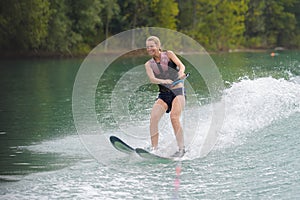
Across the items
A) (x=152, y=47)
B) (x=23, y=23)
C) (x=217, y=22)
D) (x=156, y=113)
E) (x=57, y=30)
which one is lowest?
(x=217, y=22)

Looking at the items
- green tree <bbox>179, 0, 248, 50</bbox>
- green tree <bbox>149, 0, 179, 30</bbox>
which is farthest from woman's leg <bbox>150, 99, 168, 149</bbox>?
green tree <bbox>179, 0, 248, 50</bbox>

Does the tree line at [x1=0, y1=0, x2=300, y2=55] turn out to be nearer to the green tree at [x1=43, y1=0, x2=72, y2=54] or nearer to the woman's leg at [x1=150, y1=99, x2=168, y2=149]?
the green tree at [x1=43, y1=0, x2=72, y2=54]

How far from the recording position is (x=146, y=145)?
30.5ft

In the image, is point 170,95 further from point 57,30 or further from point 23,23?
point 57,30

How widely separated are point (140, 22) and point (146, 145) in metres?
41.1

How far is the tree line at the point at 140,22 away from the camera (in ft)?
121

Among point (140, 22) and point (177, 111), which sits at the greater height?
point (177, 111)

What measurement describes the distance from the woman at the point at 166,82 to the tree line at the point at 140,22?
28.5 metres

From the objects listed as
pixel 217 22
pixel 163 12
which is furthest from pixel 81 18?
pixel 217 22

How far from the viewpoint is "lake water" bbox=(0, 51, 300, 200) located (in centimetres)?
681

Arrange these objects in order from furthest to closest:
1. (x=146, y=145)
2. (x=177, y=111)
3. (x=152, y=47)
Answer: (x=146, y=145), (x=177, y=111), (x=152, y=47)

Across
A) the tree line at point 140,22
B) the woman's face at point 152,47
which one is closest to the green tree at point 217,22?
the tree line at point 140,22

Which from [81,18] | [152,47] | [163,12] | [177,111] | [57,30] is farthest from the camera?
[163,12]

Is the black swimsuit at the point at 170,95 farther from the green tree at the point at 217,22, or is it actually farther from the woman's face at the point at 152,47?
the green tree at the point at 217,22
